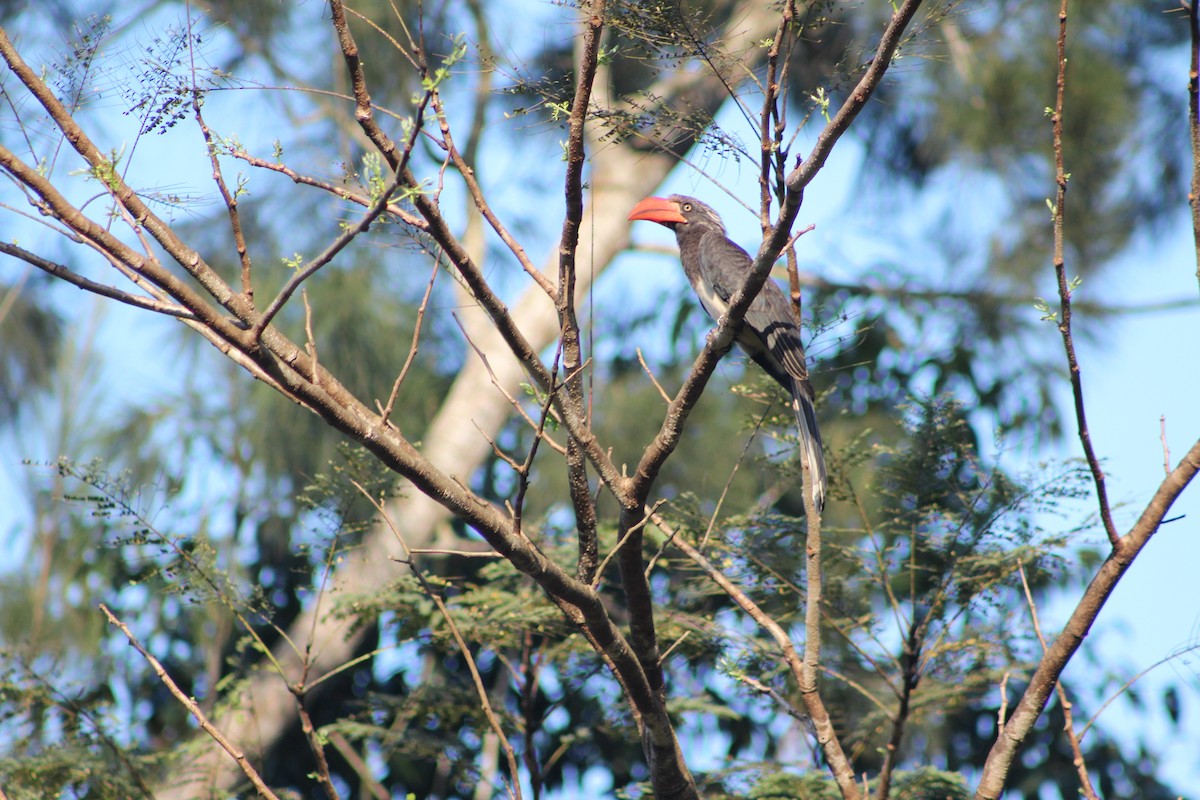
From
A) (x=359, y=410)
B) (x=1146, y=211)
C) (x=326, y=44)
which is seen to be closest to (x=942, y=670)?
(x=359, y=410)

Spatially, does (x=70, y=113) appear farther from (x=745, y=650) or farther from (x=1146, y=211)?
(x=1146, y=211)

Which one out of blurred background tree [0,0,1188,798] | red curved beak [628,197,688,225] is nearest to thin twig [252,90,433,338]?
blurred background tree [0,0,1188,798]

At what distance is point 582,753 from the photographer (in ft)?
14.6

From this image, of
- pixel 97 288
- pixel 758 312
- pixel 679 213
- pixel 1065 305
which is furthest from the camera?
pixel 679 213

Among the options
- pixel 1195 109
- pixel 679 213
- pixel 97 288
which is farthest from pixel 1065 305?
pixel 679 213

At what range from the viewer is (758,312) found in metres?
3.50

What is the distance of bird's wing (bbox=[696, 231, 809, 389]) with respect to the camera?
3.15 m

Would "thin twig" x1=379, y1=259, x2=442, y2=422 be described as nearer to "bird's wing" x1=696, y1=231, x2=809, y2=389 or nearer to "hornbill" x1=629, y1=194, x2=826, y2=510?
"hornbill" x1=629, y1=194, x2=826, y2=510

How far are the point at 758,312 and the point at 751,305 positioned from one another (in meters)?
0.64

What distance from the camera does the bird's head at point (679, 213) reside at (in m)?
4.14

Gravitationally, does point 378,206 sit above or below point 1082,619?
above

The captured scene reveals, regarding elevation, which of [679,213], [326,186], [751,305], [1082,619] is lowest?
[1082,619]

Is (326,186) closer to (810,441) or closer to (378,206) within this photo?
(378,206)

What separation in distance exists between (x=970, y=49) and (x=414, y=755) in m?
5.26
